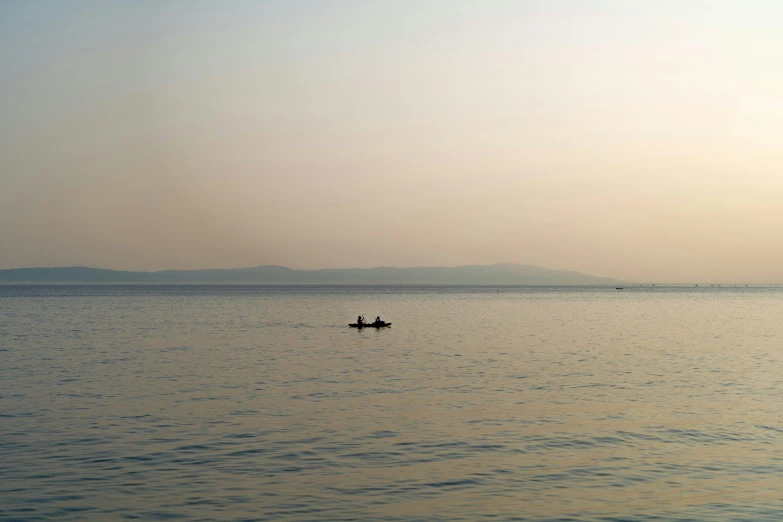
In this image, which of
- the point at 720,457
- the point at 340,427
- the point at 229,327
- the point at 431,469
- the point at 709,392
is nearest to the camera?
the point at 431,469

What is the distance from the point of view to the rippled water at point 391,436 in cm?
1878

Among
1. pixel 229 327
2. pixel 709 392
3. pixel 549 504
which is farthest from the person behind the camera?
pixel 229 327

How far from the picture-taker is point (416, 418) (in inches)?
1161

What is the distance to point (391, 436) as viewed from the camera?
26.1 meters

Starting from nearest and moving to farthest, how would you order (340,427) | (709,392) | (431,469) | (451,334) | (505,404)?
1. (431,469)
2. (340,427)
3. (505,404)
4. (709,392)
5. (451,334)

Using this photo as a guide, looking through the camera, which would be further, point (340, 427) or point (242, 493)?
point (340, 427)

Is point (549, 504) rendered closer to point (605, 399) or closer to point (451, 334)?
point (605, 399)

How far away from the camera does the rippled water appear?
1878 centimetres

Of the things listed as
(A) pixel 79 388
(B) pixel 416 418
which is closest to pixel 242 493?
(B) pixel 416 418

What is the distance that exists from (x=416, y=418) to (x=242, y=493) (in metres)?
11.2

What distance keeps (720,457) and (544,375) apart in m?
19.7

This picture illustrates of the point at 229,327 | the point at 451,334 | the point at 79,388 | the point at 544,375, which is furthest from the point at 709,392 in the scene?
the point at 229,327

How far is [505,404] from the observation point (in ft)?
108

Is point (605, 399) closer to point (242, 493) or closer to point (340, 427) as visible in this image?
point (340, 427)
